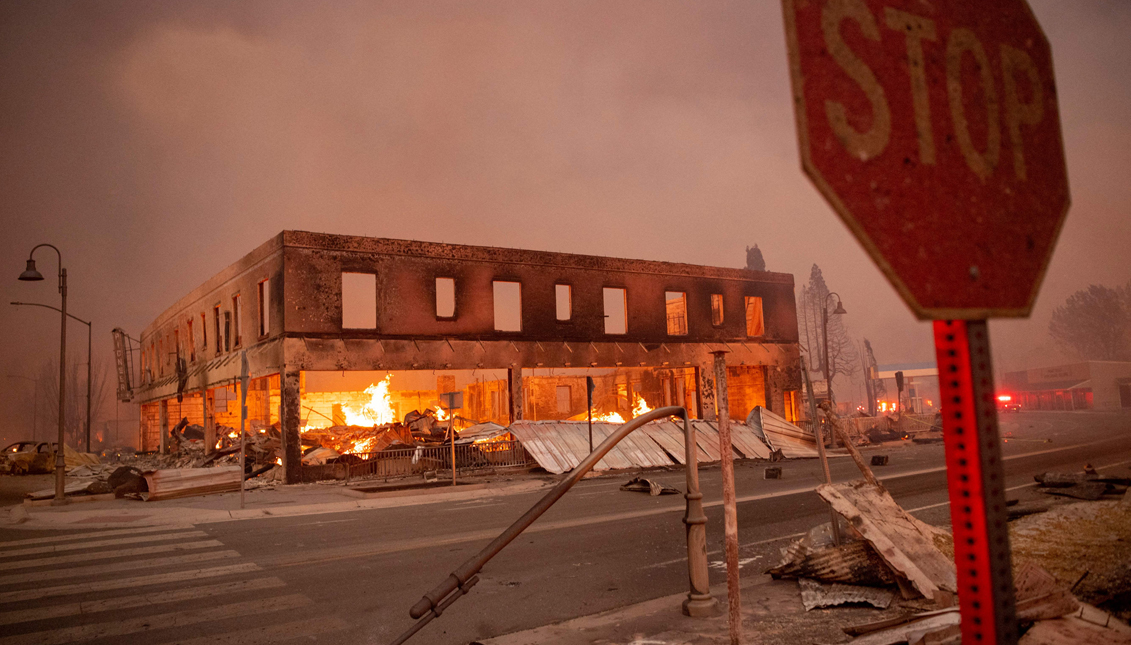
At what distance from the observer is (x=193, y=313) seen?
32844mm

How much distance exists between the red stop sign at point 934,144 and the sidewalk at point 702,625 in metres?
3.52

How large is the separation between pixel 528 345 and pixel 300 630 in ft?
70.6

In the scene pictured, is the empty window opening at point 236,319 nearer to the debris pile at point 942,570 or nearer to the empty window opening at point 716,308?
the empty window opening at point 716,308

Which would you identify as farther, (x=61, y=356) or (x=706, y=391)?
(x=706, y=391)

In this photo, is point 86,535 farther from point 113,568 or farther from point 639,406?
point 639,406

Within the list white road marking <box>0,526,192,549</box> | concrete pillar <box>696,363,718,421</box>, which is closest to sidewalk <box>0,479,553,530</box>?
white road marking <box>0,526,192,549</box>

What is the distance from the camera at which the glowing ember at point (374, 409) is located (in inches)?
1326

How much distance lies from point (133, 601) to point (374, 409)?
28.0m

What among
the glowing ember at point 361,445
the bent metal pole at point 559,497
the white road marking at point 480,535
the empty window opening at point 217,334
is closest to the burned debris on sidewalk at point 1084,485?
the white road marking at point 480,535

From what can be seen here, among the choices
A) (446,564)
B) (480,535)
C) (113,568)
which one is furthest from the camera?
(480,535)

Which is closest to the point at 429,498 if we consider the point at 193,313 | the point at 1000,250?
the point at 1000,250

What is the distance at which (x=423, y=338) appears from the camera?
987 inches

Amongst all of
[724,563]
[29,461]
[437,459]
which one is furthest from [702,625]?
[29,461]

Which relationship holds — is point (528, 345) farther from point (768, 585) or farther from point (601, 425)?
point (768, 585)
